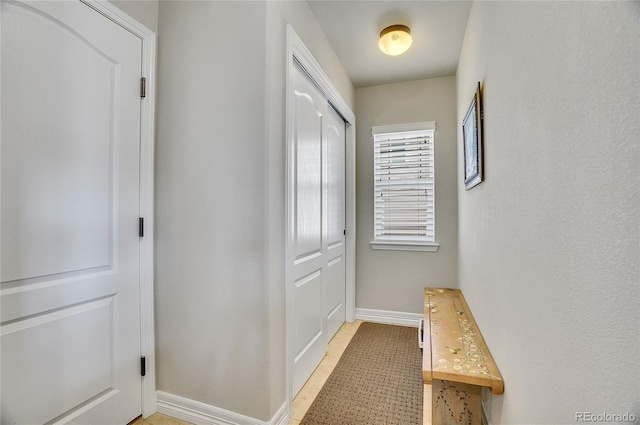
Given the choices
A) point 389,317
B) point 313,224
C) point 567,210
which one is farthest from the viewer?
point 389,317

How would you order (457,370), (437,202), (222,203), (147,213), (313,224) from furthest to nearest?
(437,202)
(313,224)
(147,213)
(222,203)
(457,370)

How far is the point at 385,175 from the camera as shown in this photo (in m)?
3.23

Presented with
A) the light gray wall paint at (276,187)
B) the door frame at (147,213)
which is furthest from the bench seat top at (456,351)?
the door frame at (147,213)

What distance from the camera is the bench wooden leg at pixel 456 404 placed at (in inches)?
57.5

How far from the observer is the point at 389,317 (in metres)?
3.19

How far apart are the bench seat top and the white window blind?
1.10 metres

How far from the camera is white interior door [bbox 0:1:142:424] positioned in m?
1.15

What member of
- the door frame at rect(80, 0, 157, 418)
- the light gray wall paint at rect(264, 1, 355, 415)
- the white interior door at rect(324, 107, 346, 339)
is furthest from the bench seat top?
the door frame at rect(80, 0, 157, 418)

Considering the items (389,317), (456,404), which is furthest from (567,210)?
(389,317)

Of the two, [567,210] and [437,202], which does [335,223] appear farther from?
[567,210]

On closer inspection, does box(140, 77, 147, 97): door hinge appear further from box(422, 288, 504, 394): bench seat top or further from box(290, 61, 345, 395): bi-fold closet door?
box(422, 288, 504, 394): bench seat top

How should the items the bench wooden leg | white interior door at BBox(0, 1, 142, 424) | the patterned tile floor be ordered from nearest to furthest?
white interior door at BBox(0, 1, 142, 424) < the bench wooden leg < the patterned tile floor

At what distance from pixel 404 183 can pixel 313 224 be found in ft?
Answer: 4.83

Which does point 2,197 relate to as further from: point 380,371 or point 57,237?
point 380,371
